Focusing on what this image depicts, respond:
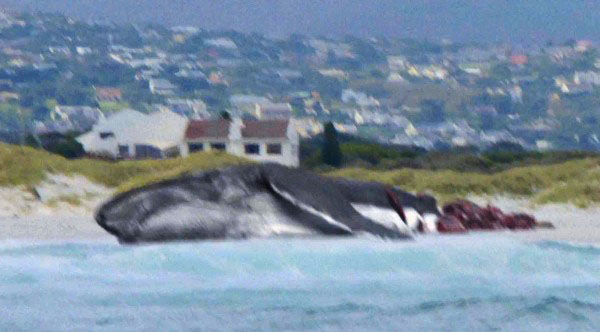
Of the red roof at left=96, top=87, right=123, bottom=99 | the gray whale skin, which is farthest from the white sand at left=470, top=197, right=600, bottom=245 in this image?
the red roof at left=96, top=87, right=123, bottom=99

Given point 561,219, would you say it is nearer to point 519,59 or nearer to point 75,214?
point 75,214

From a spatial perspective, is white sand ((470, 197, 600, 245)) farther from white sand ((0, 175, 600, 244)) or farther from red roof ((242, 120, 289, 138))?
red roof ((242, 120, 289, 138))

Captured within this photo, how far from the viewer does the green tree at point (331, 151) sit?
23.6 metres

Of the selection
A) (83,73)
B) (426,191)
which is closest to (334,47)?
(83,73)

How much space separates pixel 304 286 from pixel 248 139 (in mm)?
14749

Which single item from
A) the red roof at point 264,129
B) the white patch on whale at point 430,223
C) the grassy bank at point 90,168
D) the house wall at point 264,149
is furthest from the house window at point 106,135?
the white patch on whale at point 430,223

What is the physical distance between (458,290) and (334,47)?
2035cm

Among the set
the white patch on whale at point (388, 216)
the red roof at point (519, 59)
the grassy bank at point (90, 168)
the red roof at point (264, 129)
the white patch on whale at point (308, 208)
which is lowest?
the red roof at point (264, 129)

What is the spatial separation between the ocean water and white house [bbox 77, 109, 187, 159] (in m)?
11.7

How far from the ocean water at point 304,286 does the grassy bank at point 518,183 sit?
584cm

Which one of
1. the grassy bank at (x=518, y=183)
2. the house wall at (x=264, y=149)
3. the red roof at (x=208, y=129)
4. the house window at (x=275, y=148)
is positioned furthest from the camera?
the red roof at (x=208, y=129)

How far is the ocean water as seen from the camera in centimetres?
810

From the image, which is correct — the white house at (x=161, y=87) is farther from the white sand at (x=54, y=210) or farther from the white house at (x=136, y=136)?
the white sand at (x=54, y=210)

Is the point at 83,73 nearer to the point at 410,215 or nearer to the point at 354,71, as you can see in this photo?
the point at 354,71
